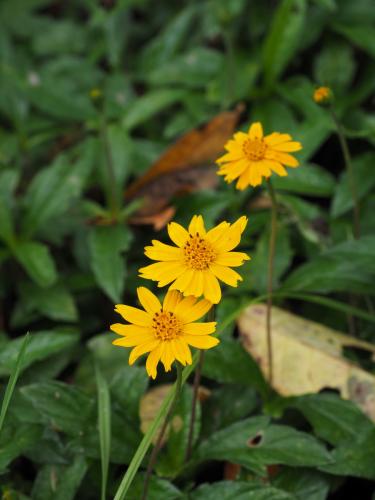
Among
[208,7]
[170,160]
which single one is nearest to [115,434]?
[170,160]

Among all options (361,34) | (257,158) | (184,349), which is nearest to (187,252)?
(184,349)

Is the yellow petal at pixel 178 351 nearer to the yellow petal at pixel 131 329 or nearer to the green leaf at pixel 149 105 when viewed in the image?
the yellow petal at pixel 131 329

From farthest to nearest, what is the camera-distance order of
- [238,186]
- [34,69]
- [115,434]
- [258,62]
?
[34,69], [258,62], [115,434], [238,186]

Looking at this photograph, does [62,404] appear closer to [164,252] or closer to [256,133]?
[164,252]

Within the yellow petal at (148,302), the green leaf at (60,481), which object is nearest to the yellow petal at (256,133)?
the yellow petal at (148,302)

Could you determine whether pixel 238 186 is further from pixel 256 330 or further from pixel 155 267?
pixel 256 330

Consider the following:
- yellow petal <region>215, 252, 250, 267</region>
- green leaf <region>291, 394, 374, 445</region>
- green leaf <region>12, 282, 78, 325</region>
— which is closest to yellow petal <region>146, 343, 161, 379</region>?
yellow petal <region>215, 252, 250, 267</region>

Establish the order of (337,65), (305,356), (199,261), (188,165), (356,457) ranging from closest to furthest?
(199,261)
(356,457)
(305,356)
(188,165)
(337,65)
